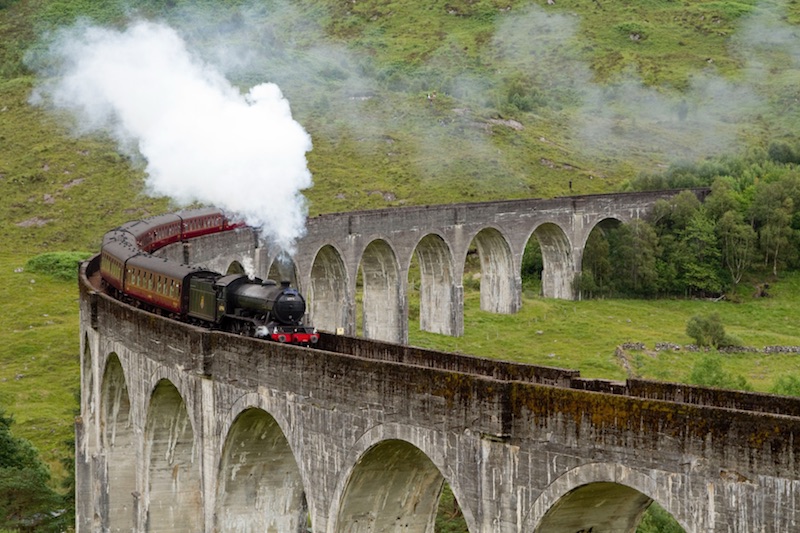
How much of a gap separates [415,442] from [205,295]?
12.4 meters

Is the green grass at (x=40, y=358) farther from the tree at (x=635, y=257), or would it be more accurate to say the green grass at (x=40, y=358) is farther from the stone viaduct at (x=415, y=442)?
the tree at (x=635, y=257)

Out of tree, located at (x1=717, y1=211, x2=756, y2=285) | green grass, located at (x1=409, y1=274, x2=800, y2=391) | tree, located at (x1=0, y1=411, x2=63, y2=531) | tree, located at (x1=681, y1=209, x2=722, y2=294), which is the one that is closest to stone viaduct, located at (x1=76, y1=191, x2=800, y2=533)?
tree, located at (x1=0, y1=411, x2=63, y2=531)

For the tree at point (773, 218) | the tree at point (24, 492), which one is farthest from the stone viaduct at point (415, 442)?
the tree at point (773, 218)

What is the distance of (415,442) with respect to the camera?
22844 mm

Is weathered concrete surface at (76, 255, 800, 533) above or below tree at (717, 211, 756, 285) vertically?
below

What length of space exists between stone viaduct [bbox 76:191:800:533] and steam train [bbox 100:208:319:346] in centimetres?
148

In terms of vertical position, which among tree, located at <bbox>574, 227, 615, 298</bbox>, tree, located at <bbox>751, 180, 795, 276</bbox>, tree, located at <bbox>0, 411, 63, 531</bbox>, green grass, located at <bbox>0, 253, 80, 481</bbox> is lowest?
tree, located at <bbox>0, 411, 63, 531</bbox>

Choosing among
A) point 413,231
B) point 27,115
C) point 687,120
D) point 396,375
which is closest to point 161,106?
point 413,231

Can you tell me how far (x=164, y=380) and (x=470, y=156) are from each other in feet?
240

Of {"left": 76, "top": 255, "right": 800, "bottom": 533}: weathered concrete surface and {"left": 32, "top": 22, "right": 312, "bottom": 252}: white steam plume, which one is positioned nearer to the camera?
{"left": 76, "top": 255, "right": 800, "bottom": 533}: weathered concrete surface

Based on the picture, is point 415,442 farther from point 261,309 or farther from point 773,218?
point 773,218

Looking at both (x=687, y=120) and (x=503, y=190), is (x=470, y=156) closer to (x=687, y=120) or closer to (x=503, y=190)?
(x=503, y=190)

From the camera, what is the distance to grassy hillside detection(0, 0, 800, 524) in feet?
211

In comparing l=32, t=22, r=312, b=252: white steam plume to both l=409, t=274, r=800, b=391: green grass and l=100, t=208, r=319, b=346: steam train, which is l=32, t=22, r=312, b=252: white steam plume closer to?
l=100, t=208, r=319, b=346: steam train
